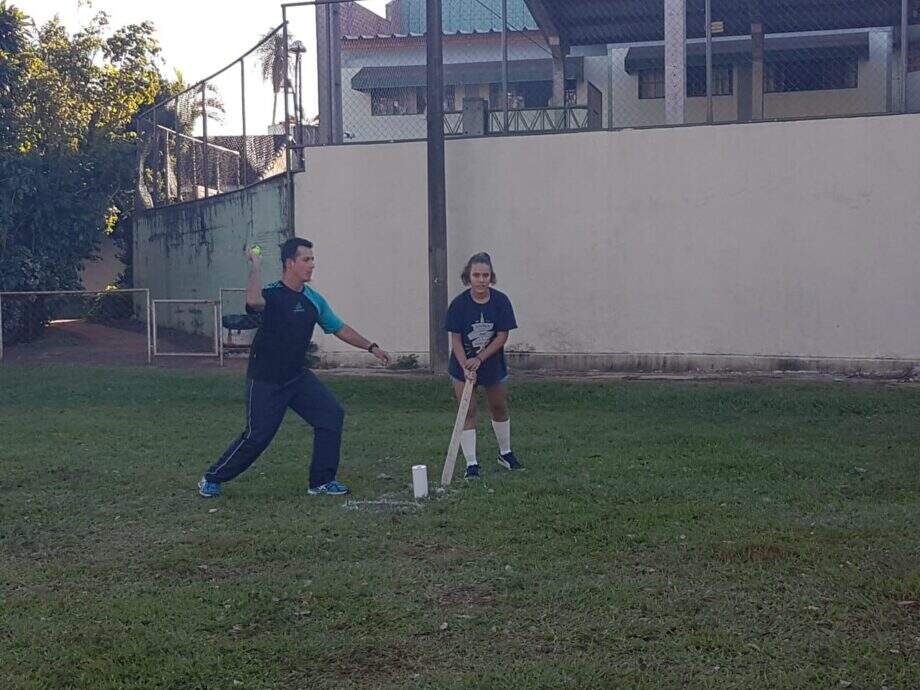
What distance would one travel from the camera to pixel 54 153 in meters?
22.1

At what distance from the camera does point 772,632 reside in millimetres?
5094

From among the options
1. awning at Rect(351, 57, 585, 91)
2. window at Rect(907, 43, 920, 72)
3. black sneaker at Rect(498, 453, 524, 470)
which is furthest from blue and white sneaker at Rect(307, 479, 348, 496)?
awning at Rect(351, 57, 585, 91)

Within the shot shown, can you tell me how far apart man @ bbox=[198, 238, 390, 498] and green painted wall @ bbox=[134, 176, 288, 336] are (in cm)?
931

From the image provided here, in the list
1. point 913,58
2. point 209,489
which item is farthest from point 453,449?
point 913,58

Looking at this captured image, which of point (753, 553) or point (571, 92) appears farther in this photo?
point (571, 92)

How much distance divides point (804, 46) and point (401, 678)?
17.5m

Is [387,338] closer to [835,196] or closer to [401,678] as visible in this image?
[835,196]

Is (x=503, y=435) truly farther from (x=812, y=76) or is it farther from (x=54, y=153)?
(x=54, y=153)

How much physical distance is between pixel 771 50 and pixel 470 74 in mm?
5241

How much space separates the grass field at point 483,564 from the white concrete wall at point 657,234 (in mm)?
4215

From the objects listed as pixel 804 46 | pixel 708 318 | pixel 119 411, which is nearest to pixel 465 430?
pixel 119 411

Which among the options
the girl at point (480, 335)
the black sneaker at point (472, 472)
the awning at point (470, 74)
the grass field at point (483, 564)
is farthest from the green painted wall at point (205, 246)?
the black sneaker at point (472, 472)

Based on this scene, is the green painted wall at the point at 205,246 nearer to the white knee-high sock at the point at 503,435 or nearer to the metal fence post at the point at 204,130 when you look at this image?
the metal fence post at the point at 204,130

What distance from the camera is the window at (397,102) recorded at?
1783 cm
